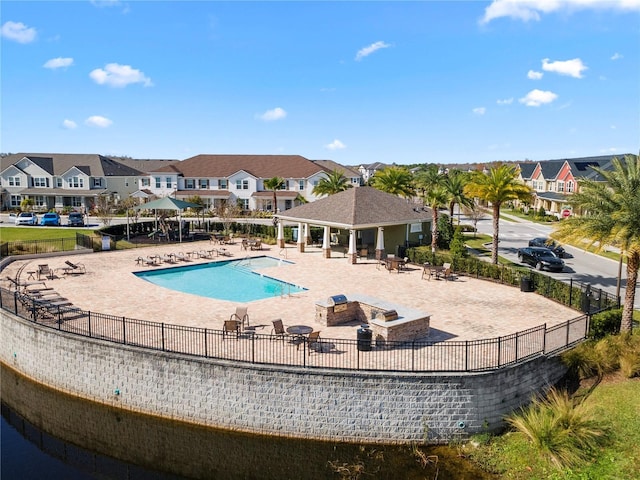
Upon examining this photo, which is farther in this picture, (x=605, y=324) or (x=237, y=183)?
(x=237, y=183)

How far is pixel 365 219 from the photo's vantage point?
3412 centimetres

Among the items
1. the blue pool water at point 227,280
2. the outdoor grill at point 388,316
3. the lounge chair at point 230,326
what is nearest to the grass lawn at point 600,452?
the outdoor grill at point 388,316

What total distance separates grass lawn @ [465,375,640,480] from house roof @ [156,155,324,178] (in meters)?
59.3

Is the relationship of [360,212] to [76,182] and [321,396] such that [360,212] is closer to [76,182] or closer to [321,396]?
[321,396]

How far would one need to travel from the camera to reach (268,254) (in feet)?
122

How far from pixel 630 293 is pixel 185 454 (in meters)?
17.4

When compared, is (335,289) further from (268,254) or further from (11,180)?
(11,180)

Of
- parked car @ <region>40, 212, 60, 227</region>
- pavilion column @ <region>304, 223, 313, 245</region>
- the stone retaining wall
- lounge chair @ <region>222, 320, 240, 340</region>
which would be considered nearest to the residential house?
pavilion column @ <region>304, 223, 313, 245</region>

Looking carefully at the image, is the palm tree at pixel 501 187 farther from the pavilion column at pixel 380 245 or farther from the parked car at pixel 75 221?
the parked car at pixel 75 221

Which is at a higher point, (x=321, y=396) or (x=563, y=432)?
(x=321, y=396)

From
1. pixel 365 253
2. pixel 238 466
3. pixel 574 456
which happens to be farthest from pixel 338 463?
pixel 365 253

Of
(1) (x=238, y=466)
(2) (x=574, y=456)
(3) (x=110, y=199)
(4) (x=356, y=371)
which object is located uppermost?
(3) (x=110, y=199)

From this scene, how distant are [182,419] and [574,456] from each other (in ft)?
40.0

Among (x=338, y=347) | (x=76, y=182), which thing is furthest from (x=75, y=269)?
(x=76, y=182)
